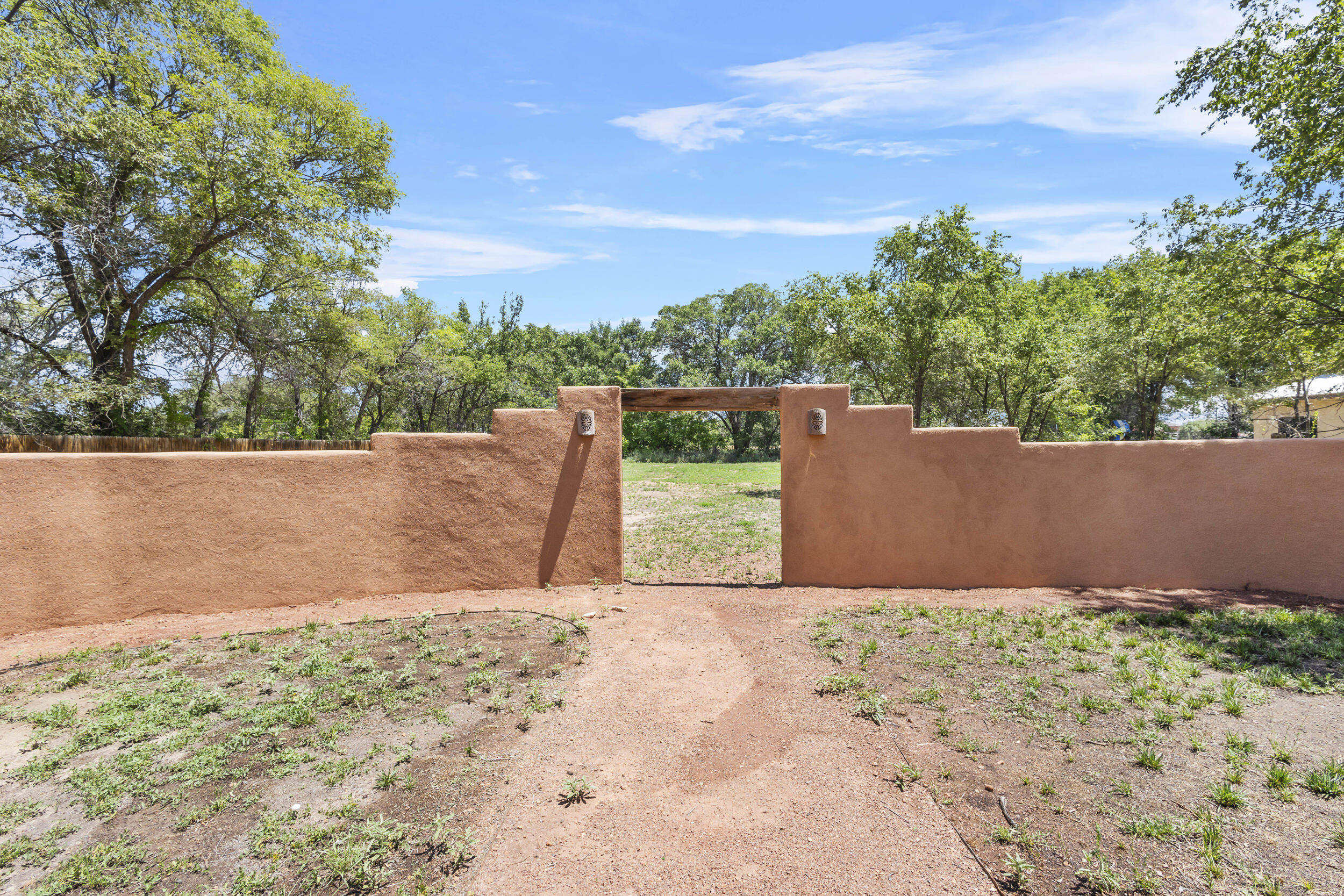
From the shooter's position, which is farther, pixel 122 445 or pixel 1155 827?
pixel 122 445

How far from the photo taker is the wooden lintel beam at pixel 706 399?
7.44 m

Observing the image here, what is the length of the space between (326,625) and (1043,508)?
29.3 feet

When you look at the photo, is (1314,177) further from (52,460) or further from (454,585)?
(52,460)

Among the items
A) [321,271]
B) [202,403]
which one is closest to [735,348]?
[321,271]

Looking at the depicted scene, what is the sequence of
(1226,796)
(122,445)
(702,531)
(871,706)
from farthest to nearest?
(702,531), (122,445), (871,706), (1226,796)

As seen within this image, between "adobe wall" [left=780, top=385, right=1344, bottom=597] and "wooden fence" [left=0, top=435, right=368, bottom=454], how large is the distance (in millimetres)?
6184

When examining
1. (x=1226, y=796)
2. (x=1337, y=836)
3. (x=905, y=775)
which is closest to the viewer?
(x=1337, y=836)

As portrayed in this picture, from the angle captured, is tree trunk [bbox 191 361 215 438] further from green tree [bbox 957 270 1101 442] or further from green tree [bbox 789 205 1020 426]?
green tree [bbox 957 270 1101 442]

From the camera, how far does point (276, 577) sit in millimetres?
6746

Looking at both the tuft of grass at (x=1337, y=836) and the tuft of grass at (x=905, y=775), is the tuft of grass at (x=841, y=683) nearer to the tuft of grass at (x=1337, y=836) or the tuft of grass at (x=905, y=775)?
the tuft of grass at (x=905, y=775)

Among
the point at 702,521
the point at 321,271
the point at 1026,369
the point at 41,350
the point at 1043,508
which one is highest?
the point at 321,271

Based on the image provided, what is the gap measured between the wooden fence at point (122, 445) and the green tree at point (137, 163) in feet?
16.1

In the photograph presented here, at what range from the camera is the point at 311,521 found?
6.82m

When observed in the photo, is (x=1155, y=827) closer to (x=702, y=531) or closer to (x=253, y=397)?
(x=702, y=531)
